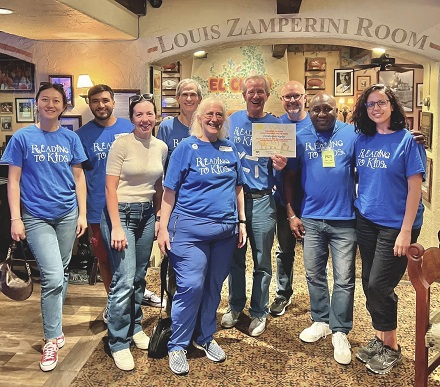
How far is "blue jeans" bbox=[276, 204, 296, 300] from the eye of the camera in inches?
136

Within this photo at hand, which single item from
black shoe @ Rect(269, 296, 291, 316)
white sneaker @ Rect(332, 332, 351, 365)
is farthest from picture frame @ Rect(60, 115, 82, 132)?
white sneaker @ Rect(332, 332, 351, 365)

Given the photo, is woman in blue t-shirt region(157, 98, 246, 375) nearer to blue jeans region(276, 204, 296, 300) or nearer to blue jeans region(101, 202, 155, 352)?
blue jeans region(101, 202, 155, 352)

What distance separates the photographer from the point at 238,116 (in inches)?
125

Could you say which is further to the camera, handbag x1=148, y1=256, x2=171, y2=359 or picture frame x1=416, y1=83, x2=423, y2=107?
picture frame x1=416, y1=83, x2=423, y2=107

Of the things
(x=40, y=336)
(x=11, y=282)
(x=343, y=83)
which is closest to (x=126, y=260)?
(x=11, y=282)

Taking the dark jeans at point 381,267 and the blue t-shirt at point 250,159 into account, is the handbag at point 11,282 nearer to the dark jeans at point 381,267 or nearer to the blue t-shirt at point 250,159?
the blue t-shirt at point 250,159

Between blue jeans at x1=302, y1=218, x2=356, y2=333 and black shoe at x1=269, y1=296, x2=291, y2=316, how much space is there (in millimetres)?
505

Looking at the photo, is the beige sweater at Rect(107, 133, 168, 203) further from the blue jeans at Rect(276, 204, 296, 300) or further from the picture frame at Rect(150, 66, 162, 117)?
the picture frame at Rect(150, 66, 162, 117)

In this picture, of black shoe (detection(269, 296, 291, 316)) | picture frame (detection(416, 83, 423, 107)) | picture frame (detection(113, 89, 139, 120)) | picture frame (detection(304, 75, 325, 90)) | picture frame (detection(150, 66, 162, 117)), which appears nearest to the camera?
black shoe (detection(269, 296, 291, 316))

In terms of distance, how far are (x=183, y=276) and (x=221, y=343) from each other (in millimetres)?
670

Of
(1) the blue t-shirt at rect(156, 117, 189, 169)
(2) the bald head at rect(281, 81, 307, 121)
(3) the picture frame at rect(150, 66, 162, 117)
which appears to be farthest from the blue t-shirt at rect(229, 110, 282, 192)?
(3) the picture frame at rect(150, 66, 162, 117)

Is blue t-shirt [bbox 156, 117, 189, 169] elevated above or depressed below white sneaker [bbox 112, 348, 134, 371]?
above

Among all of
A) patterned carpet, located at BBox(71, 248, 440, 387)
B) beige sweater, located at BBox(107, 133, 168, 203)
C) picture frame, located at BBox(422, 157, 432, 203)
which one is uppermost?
beige sweater, located at BBox(107, 133, 168, 203)

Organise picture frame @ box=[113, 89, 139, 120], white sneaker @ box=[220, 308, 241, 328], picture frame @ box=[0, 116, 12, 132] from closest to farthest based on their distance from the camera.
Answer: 1. white sneaker @ box=[220, 308, 241, 328]
2. picture frame @ box=[113, 89, 139, 120]
3. picture frame @ box=[0, 116, 12, 132]
